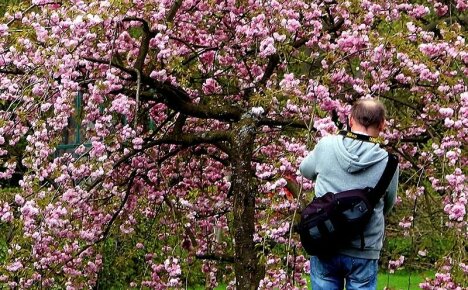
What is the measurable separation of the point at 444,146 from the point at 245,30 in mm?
1559

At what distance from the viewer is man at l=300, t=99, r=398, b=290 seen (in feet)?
12.4

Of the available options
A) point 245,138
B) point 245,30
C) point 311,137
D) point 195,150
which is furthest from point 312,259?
point 195,150

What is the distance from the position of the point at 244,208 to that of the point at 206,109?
84 cm

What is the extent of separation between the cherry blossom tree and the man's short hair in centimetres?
81

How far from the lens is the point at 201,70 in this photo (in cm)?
677

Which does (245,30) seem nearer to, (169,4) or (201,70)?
(169,4)

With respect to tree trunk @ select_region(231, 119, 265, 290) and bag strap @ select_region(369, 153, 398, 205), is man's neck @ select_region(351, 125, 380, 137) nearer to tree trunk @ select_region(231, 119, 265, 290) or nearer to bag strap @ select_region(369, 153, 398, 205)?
bag strap @ select_region(369, 153, 398, 205)

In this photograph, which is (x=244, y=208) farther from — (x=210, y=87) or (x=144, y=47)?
(x=210, y=87)

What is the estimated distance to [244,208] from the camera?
5.43 meters

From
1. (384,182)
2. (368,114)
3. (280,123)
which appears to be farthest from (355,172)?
(280,123)

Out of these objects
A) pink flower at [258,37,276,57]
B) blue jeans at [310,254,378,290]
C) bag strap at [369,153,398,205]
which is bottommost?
blue jeans at [310,254,378,290]

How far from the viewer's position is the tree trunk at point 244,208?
17.9 ft

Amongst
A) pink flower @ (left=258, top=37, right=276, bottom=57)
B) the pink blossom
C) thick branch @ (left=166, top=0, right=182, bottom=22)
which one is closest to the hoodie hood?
pink flower @ (left=258, top=37, right=276, bottom=57)

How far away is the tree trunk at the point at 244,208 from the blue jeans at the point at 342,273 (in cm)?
149
